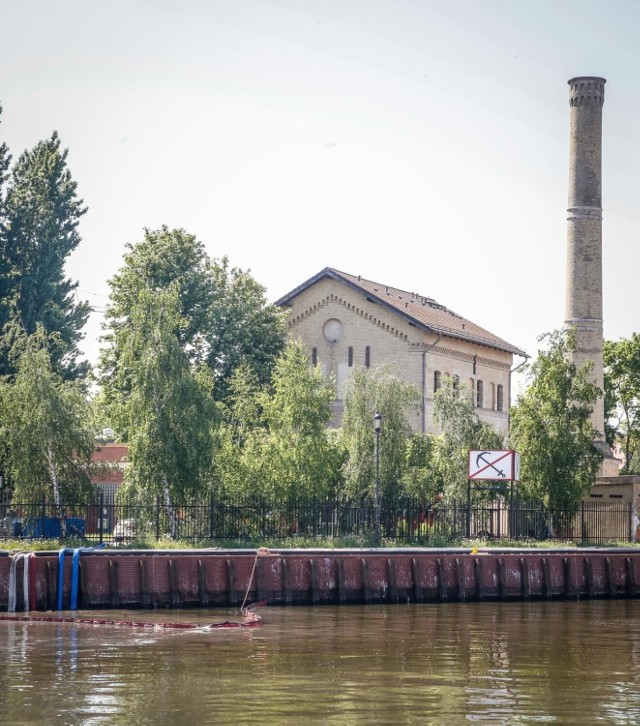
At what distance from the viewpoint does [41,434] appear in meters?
48.4

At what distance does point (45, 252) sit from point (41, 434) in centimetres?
2261

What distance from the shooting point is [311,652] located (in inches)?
1253

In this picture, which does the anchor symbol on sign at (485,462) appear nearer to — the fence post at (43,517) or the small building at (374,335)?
the fence post at (43,517)

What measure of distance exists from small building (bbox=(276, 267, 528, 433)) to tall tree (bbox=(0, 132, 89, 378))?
484 inches

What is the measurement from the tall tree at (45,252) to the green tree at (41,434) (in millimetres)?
18584

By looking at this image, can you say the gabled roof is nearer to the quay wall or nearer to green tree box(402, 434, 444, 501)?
green tree box(402, 434, 444, 501)

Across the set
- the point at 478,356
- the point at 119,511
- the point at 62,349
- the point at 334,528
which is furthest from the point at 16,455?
the point at 478,356

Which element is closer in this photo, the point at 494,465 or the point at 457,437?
the point at 494,465

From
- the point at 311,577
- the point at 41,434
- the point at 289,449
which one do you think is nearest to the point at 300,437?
the point at 289,449

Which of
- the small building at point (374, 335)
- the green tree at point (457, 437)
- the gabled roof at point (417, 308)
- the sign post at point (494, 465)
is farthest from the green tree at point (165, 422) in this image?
the gabled roof at point (417, 308)

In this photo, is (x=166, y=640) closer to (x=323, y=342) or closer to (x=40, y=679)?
(x=40, y=679)

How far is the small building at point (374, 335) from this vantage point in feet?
257

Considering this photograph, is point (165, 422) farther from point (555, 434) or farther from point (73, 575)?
point (555, 434)

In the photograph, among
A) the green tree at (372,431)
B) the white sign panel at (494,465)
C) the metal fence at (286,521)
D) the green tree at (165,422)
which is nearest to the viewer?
the metal fence at (286,521)
